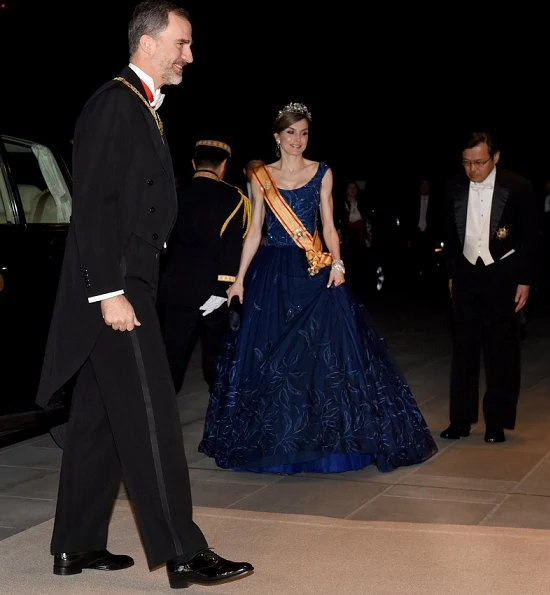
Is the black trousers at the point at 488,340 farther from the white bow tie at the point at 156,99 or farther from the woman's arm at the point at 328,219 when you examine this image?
the white bow tie at the point at 156,99

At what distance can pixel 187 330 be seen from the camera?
721 centimetres

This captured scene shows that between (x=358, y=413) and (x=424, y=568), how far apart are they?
190cm

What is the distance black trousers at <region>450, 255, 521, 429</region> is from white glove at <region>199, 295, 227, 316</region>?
1.42 meters

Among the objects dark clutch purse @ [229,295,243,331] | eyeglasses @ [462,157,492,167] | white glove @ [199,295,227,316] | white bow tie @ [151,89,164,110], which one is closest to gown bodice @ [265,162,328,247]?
dark clutch purse @ [229,295,243,331]

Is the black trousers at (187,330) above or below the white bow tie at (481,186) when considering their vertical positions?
below

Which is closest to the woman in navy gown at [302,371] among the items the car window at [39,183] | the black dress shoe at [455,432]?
the black dress shoe at [455,432]

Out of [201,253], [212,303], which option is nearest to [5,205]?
[201,253]

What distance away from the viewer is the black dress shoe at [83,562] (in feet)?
14.4

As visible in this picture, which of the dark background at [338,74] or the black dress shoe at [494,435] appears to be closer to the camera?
the black dress shoe at [494,435]

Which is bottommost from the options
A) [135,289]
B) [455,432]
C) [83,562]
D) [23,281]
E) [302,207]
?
[455,432]

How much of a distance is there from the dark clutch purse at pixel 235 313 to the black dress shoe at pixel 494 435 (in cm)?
167

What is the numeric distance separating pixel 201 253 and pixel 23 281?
→ 4.57 feet

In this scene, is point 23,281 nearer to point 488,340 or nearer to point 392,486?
point 392,486

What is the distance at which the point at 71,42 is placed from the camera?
22312 millimetres
